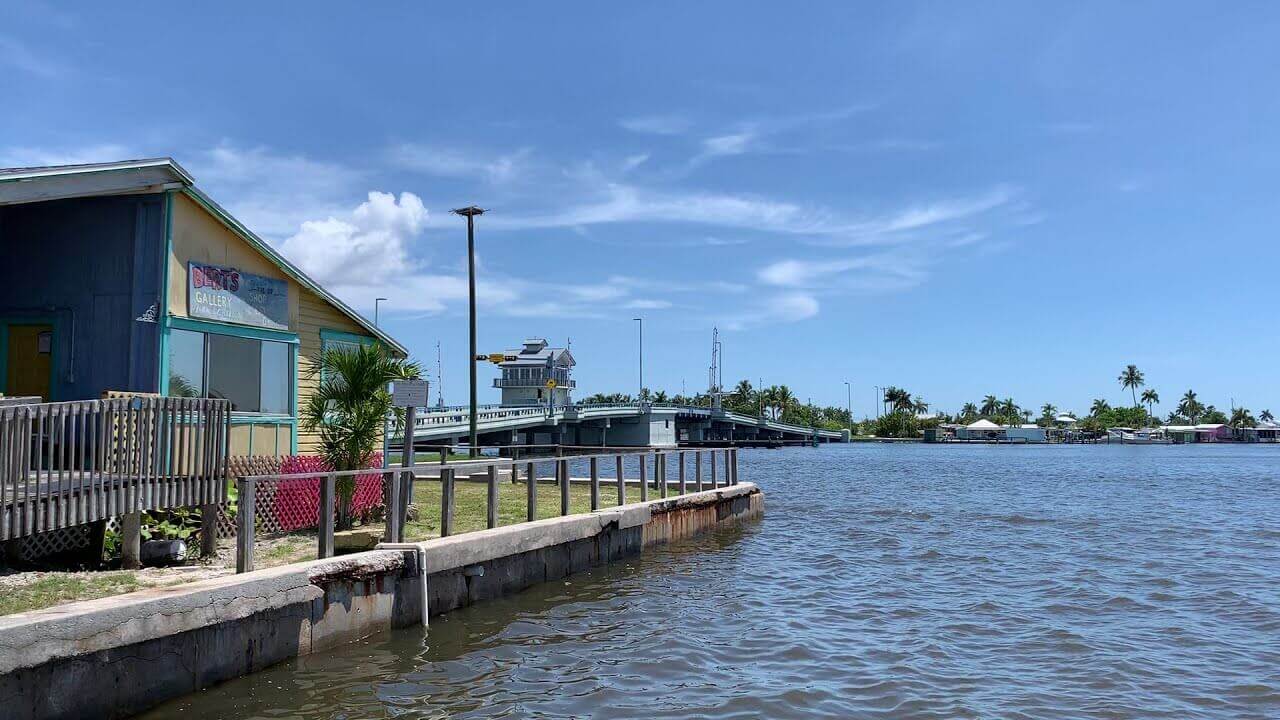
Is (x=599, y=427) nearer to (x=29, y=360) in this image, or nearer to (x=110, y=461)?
(x=29, y=360)

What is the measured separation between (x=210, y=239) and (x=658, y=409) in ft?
273

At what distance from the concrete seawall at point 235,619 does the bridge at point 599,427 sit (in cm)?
1566

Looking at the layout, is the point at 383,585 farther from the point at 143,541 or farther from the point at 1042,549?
the point at 1042,549

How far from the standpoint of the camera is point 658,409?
319ft

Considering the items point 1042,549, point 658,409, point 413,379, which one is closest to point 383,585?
point 413,379

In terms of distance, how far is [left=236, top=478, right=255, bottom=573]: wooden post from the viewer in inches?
380

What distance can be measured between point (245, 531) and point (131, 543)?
1.96 m

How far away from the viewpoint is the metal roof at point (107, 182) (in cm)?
1209

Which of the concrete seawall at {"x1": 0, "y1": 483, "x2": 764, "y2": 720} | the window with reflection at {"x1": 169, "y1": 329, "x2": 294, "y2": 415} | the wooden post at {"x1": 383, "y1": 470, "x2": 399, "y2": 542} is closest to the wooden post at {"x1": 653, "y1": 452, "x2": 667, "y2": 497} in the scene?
the concrete seawall at {"x1": 0, "y1": 483, "x2": 764, "y2": 720}

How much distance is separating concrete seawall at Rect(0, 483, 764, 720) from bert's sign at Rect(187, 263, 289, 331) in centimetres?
584

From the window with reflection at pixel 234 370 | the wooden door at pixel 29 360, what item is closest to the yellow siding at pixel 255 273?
the window with reflection at pixel 234 370

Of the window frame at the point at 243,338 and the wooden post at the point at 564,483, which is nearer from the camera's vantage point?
the window frame at the point at 243,338

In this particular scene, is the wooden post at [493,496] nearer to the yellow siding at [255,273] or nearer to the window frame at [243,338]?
the yellow siding at [255,273]

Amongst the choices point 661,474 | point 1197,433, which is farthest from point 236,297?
point 1197,433
